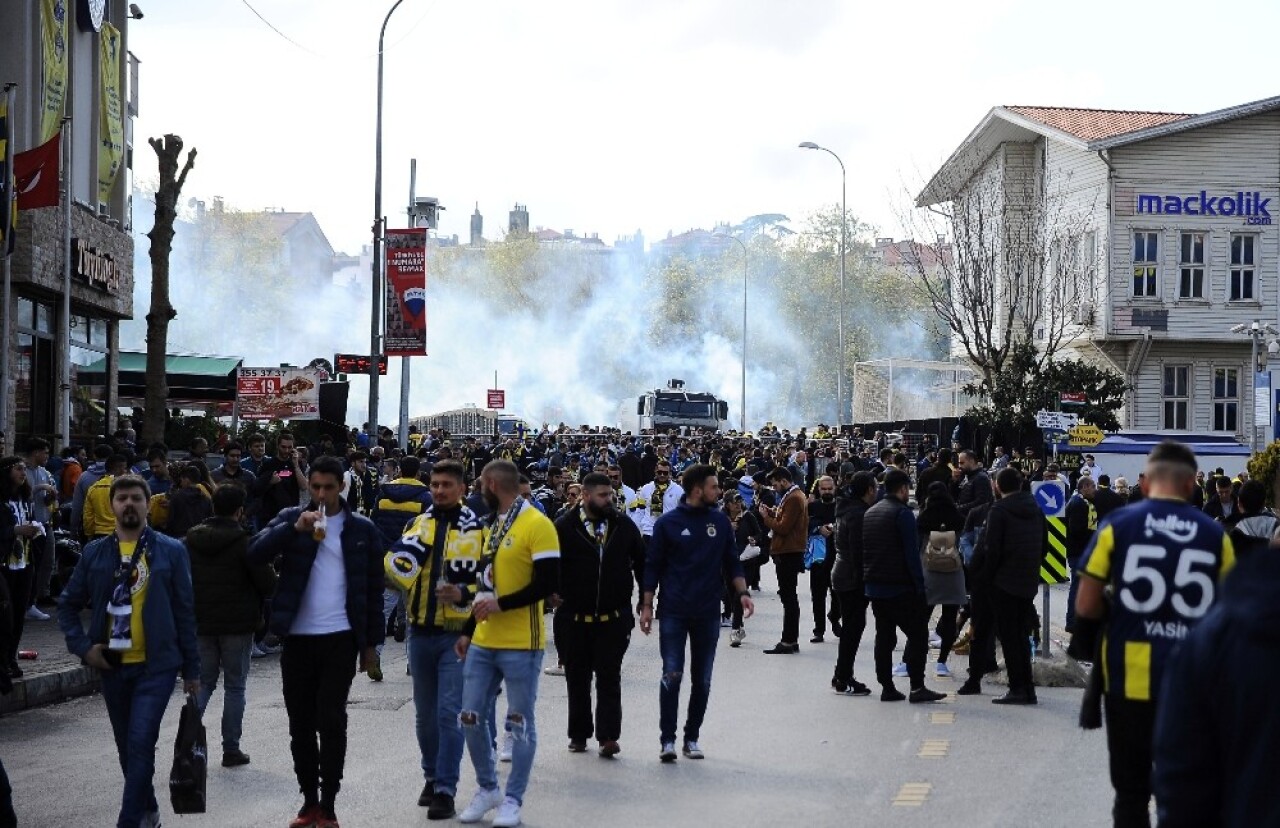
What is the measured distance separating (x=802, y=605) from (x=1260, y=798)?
18.4m

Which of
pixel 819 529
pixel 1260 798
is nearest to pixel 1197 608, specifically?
pixel 1260 798

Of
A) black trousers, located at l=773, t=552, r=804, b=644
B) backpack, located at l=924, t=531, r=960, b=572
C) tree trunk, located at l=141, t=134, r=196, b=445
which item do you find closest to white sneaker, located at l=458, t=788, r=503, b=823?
backpack, located at l=924, t=531, r=960, b=572

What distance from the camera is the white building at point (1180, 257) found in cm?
4184

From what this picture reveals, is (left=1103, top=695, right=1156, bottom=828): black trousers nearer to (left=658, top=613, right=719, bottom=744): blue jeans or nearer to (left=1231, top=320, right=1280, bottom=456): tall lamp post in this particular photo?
(left=658, top=613, right=719, bottom=744): blue jeans

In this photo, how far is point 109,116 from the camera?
3183 centimetres

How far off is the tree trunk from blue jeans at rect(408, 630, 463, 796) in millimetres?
17119

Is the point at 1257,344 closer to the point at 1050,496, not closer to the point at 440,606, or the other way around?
the point at 1050,496

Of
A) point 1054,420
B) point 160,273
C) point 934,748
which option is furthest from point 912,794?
point 1054,420

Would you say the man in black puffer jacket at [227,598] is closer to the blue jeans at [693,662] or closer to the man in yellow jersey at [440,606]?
the man in yellow jersey at [440,606]

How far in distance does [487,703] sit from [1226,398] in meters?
37.6

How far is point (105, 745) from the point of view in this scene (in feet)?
36.9

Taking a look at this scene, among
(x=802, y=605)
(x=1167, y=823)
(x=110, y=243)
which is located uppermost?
(x=110, y=243)

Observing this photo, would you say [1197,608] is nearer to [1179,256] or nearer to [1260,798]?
[1260,798]

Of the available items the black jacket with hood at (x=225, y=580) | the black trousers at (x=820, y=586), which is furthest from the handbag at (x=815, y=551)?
the black jacket with hood at (x=225, y=580)
